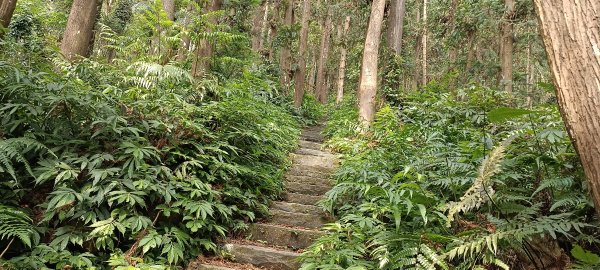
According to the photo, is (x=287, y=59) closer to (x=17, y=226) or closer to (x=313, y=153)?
(x=313, y=153)

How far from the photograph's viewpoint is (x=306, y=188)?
5.81 meters

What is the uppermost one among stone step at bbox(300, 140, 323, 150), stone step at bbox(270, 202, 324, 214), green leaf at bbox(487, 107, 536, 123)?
green leaf at bbox(487, 107, 536, 123)

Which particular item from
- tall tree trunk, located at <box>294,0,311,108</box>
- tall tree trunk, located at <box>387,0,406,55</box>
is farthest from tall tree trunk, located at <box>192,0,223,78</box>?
tall tree trunk, located at <box>294,0,311,108</box>

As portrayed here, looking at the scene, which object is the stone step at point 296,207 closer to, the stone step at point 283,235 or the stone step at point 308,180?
the stone step at point 283,235

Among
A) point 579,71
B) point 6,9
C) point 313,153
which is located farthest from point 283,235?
point 6,9

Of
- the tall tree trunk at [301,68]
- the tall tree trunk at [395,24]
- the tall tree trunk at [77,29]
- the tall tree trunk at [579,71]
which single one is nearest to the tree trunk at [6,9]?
the tall tree trunk at [77,29]

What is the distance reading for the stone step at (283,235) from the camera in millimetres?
4359

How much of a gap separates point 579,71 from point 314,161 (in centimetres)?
524

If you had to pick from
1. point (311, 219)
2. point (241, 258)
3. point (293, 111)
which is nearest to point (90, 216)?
point (241, 258)

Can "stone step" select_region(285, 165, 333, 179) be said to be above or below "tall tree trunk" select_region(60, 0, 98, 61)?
below

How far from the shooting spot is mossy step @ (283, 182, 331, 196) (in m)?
5.72

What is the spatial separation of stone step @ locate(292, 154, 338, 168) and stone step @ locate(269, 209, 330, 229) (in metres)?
2.02

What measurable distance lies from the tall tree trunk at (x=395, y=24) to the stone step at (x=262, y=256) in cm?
695

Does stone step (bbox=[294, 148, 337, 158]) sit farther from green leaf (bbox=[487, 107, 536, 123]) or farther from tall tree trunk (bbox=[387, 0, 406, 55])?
green leaf (bbox=[487, 107, 536, 123])
